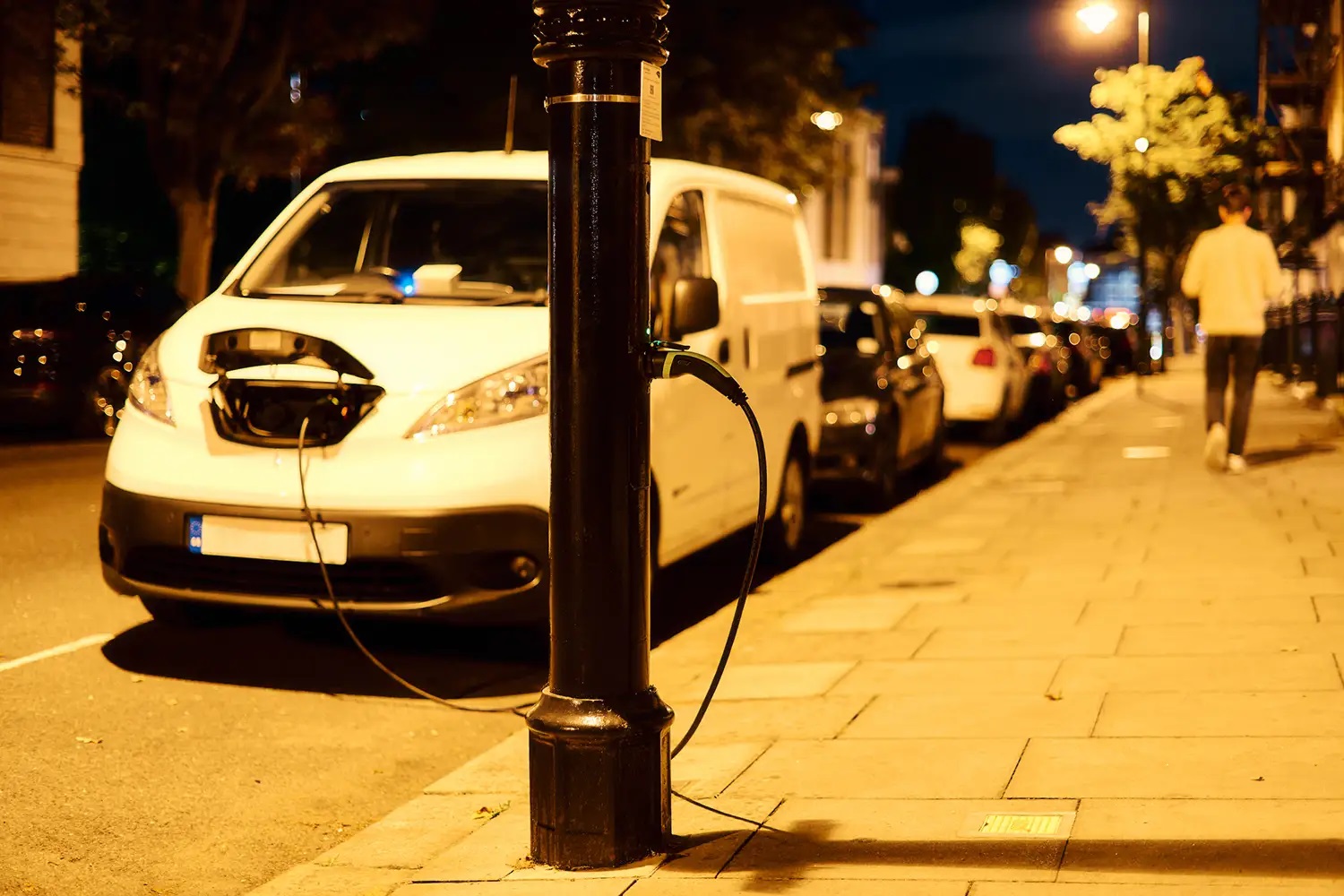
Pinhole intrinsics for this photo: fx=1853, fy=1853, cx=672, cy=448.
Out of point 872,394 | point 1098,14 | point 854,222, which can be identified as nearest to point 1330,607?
point 872,394

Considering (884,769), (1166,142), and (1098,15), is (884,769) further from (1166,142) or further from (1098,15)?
(1166,142)

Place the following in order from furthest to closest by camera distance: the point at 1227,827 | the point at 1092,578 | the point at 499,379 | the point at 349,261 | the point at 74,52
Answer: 1. the point at 74,52
2. the point at 1092,578
3. the point at 349,261
4. the point at 499,379
5. the point at 1227,827

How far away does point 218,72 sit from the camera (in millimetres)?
24688

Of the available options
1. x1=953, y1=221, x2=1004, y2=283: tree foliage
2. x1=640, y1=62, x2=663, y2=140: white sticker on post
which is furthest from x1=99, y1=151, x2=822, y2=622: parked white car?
x1=953, y1=221, x2=1004, y2=283: tree foliage

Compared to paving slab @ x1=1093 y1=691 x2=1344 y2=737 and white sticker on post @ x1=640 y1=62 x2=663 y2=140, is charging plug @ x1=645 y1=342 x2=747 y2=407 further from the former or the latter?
paving slab @ x1=1093 y1=691 x2=1344 y2=737

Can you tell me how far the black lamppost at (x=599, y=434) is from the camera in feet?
13.5

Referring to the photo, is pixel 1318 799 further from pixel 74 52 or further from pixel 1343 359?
pixel 74 52

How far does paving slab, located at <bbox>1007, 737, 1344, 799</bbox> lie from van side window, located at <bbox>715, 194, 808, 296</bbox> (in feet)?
12.2

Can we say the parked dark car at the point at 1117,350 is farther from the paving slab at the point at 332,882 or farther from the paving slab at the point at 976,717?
the paving slab at the point at 332,882

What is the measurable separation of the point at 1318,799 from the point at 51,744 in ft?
12.0

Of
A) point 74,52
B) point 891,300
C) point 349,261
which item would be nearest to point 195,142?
point 74,52

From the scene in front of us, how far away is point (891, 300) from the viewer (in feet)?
46.0

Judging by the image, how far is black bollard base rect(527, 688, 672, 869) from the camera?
13.7 feet

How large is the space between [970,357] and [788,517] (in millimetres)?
9386
